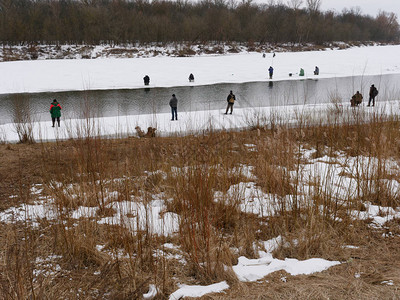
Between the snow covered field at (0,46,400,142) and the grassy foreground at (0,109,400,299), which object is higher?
the snow covered field at (0,46,400,142)

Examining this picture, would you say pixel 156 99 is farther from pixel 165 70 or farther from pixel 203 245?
pixel 203 245

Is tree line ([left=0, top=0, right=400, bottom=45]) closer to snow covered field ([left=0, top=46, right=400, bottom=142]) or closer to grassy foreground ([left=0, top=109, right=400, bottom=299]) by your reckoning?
snow covered field ([left=0, top=46, right=400, bottom=142])

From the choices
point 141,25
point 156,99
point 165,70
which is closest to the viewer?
point 156,99

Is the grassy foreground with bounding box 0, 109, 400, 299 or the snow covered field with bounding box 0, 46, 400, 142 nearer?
the grassy foreground with bounding box 0, 109, 400, 299

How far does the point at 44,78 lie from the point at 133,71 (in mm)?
8867

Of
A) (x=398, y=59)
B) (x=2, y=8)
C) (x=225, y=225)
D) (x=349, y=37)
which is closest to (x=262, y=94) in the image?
(x=225, y=225)

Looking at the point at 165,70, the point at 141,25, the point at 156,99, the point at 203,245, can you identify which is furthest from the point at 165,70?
the point at 203,245

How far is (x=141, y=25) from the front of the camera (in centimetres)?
5594

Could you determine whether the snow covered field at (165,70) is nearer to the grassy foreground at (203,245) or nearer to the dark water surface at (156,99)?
the dark water surface at (156,99)

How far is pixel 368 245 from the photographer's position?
10.4ft

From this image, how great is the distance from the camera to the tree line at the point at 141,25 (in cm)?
5116

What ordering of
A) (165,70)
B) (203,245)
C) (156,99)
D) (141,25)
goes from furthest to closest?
1. (141,25)
2. (165,70)
3. (156,99)
4. (203,245)

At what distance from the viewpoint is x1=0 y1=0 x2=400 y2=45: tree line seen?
5116 centimetres

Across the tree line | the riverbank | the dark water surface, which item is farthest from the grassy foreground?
the tree line
